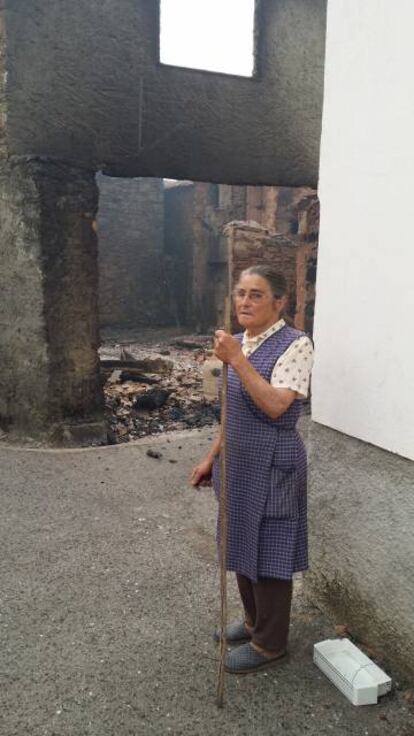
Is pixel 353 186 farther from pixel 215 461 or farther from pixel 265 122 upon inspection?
pixel 265 122

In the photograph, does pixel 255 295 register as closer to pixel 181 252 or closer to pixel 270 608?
pixel 270 608

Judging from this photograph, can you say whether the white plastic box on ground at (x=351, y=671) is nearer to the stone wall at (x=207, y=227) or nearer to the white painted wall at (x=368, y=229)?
the white painted wall at (x=368, y=229)

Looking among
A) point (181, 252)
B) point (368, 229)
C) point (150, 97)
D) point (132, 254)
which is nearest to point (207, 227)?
point (181, 252)

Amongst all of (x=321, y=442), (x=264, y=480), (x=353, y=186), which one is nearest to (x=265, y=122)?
(x=353, y=186)

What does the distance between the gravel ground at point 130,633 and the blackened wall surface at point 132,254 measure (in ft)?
54.2

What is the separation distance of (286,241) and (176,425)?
4.51m

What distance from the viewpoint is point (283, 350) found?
245 cm

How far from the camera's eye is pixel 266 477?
8.18 feet

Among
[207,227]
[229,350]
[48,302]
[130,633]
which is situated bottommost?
[130,633]

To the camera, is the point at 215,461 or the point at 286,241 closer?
the point at 215,461

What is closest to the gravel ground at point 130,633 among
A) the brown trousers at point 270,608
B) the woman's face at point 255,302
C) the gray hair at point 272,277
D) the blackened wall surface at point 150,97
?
the brown trousers at point 270,608

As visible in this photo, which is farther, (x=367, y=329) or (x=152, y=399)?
(x=152, y=399)

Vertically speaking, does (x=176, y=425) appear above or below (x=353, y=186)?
below

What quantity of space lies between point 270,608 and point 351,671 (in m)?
0.44
